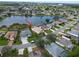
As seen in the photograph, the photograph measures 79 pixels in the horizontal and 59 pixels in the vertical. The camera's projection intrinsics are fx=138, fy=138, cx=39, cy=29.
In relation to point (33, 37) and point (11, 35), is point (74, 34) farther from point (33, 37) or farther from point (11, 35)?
point (11, 35)

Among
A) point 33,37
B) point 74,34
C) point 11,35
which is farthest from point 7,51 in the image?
point 74,34

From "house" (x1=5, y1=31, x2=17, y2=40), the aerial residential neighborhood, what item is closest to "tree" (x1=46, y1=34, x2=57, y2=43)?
the aerial residential neighborhood

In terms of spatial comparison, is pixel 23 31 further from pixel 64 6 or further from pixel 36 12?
pixel 64 6

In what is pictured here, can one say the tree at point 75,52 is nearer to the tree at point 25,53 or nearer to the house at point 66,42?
the house at point 66,42

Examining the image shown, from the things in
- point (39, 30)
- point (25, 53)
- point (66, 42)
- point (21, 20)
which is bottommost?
point (25, 53)

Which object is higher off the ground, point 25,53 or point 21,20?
point 21,20

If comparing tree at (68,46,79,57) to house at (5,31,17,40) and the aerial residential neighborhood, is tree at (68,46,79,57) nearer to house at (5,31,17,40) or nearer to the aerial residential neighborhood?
the aerial residential neighborhood

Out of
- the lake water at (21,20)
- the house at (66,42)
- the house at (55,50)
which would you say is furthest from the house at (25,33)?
the house at (66,42)
